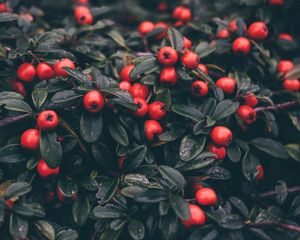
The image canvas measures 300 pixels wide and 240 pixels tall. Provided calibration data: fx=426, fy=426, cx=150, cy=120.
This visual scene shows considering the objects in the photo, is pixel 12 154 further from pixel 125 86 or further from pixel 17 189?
pixel 125 86

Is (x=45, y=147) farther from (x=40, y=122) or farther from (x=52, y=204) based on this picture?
(x=52, y=204)

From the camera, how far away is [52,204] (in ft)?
9.20

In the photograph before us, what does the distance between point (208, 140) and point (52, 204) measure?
3.66 feet

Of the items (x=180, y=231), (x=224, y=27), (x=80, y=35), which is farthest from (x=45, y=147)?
(x=224, y=27)

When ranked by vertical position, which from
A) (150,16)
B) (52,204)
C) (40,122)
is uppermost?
(40,122)

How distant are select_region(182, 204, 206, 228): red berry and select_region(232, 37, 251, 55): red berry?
4.35 ft

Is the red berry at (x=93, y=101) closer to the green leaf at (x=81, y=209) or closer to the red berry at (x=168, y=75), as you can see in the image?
the red berry at (x=168, y=75)

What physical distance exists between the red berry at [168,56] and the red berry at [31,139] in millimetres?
928

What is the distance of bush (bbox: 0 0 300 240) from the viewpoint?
2.56 m

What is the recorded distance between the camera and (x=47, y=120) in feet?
8.35

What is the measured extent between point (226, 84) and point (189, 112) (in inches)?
16.9

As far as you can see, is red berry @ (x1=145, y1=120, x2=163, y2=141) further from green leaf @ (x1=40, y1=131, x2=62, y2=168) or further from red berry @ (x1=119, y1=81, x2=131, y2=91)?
green leaf @ (x1=40, y1=131, x2=62, y2=168)

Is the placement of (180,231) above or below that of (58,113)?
below

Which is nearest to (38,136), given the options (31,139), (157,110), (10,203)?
(31,139)
